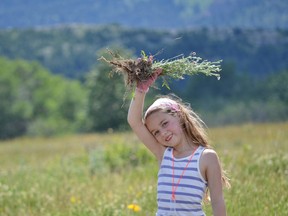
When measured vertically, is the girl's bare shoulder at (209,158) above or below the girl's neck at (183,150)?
below

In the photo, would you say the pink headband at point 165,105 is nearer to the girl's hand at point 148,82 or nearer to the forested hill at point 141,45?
the girl's hand at point 148,82

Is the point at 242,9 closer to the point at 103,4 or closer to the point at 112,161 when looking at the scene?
the point at 103,4

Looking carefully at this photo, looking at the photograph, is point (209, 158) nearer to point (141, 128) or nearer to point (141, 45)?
point (141, 128)

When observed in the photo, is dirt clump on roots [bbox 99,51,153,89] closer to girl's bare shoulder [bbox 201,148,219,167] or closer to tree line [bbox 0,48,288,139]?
girl's bare shoulder [bbox 201,148,219,167]

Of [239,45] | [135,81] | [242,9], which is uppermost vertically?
[242,9]

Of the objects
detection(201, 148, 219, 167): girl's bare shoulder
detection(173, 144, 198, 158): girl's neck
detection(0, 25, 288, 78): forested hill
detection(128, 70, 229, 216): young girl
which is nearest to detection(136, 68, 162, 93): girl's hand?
detection(128, 70, 229, 216): young girl

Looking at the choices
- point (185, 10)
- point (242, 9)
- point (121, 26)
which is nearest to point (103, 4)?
Answer: point (121, 26)

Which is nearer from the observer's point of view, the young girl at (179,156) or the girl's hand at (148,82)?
the young girl at (179,156)

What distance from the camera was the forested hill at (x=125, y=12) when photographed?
12356 cm

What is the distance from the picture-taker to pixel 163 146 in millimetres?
3668

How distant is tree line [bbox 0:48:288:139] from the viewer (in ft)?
196

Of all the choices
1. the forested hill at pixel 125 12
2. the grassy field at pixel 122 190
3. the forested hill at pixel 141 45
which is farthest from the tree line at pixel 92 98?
the grassy field at pixel 122 190

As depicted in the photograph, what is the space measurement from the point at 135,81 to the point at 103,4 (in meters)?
133

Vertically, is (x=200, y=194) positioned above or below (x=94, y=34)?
below
